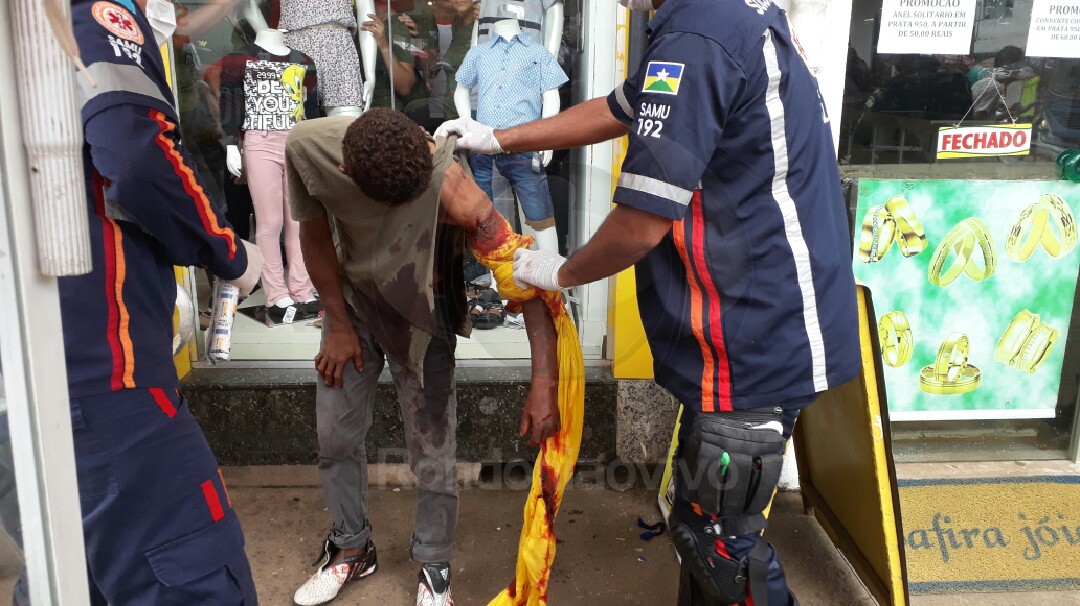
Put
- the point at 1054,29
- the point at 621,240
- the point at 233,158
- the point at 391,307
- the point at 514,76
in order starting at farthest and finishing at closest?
the point at 233,158, the point at 514,76, the point at 1054,29, the point at 391,307, the point at 621,240

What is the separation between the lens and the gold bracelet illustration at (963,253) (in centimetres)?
344

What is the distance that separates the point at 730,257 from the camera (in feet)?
6.56

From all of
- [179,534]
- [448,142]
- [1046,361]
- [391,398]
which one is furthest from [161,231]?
[1046,361]

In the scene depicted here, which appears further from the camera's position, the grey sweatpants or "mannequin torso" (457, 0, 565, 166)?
"mannequin torso" (457, 0, 565, 166)

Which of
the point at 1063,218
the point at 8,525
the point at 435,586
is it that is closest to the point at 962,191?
the point at 1063,218

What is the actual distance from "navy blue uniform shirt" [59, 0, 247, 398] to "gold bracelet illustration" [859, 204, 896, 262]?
8.30 feet

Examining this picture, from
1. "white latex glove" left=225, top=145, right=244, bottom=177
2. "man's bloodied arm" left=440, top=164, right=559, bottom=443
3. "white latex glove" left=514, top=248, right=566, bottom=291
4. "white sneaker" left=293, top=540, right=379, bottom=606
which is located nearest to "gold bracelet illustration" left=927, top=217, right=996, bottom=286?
"man's bloodied arm" left=440, top=164, right=559, bottom=443

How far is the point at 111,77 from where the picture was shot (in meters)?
1.60

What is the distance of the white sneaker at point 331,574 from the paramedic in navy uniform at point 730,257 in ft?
3.99

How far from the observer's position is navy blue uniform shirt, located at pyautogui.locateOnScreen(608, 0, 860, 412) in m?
1.81

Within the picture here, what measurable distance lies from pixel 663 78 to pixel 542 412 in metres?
1.08

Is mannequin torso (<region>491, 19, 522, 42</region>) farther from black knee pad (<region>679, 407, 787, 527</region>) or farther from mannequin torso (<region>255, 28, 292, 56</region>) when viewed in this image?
black knee pad (<region>679, 407, 787, 527</region>)

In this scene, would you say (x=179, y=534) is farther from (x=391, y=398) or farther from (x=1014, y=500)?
(x=1014, y=500)

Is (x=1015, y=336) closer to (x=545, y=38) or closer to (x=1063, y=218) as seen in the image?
(x=1063, y=218)
